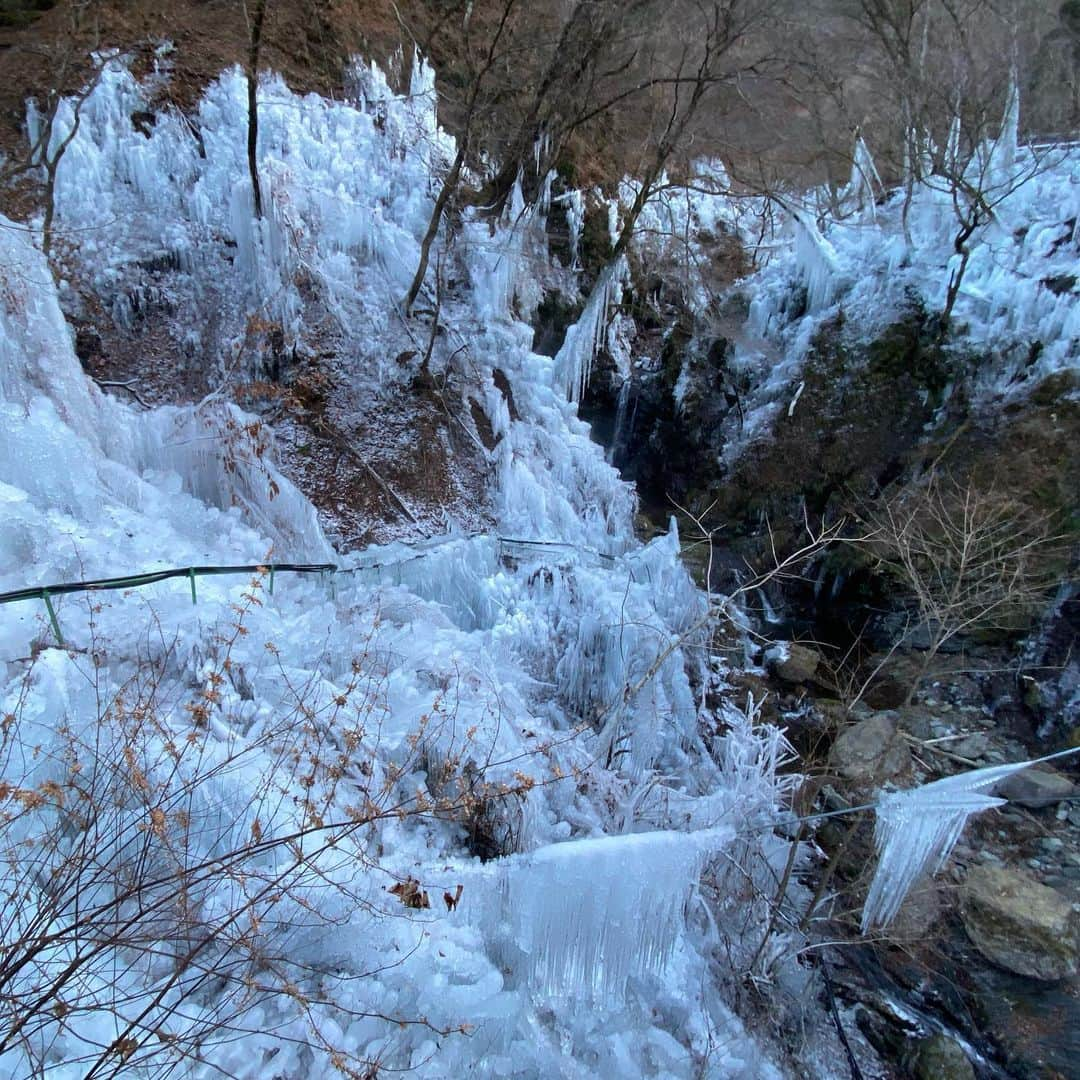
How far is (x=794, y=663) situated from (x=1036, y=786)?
9.46 feet

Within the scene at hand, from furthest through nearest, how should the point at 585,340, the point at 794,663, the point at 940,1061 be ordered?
the point at 585,340 < the point at 794,663 < the point at 940,1061

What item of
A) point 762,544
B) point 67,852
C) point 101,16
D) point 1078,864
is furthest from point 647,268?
point 67,852

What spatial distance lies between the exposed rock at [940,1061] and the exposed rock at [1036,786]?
134 inches

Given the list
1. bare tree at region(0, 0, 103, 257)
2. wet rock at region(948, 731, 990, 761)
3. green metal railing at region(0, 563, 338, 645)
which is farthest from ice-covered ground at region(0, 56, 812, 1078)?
wet rock at region(948, 731, 990, 761)

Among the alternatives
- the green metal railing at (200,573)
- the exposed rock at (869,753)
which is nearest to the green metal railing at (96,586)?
the green metal railing at (200,573)

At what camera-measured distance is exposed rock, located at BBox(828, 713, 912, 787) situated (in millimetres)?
6684

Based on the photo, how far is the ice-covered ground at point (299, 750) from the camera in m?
2.74

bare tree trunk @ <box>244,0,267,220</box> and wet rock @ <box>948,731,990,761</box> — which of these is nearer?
bare tree trunk @ <box>244,0,267,220</box>

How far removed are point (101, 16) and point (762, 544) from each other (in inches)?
472

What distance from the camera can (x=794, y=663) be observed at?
905cm

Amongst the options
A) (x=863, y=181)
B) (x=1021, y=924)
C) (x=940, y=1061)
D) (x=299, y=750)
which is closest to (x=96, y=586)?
(x=299, y=750)

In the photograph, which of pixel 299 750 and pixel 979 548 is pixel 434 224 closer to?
pixel 299 750

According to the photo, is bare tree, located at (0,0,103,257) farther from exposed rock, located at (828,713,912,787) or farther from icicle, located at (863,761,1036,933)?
exposed rock, located at (828,713,912,787)

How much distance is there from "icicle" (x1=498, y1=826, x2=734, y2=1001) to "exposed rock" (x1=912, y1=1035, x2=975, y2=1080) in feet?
8.67
